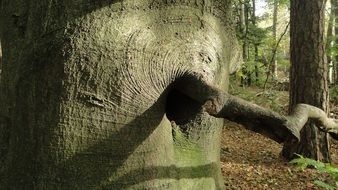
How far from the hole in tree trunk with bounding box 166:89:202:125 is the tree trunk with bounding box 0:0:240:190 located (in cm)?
10

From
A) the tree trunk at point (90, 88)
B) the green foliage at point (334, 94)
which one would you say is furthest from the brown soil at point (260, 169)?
the green foliage at point (334, 94)

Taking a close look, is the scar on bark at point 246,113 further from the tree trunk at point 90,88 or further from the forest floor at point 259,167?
the forest floor at point 259,167

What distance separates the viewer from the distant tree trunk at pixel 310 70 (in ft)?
23.6

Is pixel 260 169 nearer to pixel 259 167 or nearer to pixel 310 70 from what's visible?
pixel 259 167

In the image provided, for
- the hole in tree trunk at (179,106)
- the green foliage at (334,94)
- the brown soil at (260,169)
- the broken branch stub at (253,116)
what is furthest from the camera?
the green foliage at (334,94)

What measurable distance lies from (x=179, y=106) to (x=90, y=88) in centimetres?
58

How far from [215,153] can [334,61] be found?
15884mm

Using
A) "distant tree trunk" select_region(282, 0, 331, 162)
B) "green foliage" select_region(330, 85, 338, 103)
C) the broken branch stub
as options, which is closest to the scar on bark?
the broken branch stub

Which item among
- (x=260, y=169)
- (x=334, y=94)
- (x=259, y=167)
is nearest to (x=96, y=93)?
(x=260, y=169)

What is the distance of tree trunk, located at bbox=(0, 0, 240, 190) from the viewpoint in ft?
6.15

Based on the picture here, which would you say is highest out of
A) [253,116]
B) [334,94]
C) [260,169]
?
[334,94]

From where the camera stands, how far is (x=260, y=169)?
22.6ft

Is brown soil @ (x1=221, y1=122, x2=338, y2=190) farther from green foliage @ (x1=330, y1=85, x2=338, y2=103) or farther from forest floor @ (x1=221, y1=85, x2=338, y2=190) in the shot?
green foliage @ (x1=330, y1=85, x2=338, y2=103)

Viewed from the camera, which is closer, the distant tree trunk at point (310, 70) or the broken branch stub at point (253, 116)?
the broken branch stub at point (253, 116)
